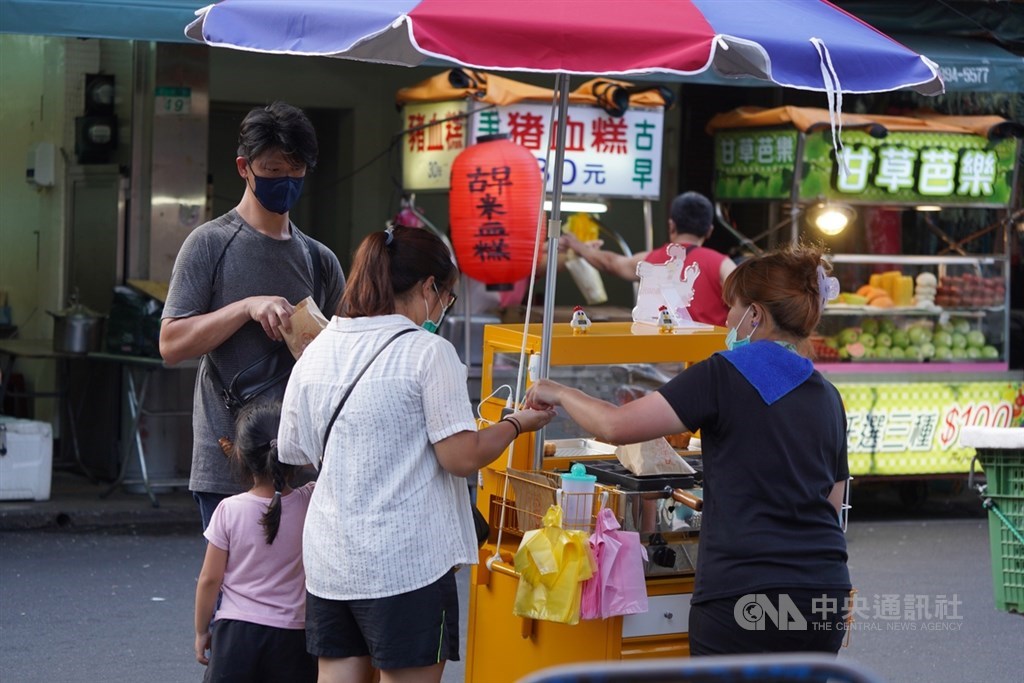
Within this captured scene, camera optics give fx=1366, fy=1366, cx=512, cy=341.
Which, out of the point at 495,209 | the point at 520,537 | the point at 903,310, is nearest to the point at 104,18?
Answer: the point at 495,209

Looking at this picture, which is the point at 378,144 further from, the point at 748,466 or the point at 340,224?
the point at 748,466

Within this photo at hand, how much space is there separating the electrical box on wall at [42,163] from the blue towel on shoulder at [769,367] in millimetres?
7332

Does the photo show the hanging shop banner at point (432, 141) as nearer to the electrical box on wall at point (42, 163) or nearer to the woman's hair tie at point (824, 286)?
the electrical box on wall at point (42, 163)

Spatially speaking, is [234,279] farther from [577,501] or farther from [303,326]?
[577,501]

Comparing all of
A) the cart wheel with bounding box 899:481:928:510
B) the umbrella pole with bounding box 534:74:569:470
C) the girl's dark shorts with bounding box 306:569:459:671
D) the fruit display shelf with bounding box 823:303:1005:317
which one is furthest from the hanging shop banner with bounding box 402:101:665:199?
the girl's dark shorts with bounding box 306:569:459:671

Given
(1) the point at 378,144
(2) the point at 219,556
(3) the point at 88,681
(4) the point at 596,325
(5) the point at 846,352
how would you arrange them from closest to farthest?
(2) the point at 219,556
(4) the point at 596,325
(3) the point at 88,681
(5) the point at 846,352
(1) the point at 378,144

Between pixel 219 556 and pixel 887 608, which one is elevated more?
pixel 219 556

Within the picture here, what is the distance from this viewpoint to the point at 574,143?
351 inches

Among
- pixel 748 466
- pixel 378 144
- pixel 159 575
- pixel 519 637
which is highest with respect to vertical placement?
pixel 378 144

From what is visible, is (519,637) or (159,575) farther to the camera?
(159,575)

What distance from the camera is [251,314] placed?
12.5ft

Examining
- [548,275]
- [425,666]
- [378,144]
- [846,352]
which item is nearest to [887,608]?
[846,352]

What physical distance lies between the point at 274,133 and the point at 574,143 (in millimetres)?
5160

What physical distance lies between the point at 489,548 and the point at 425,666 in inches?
34.9
